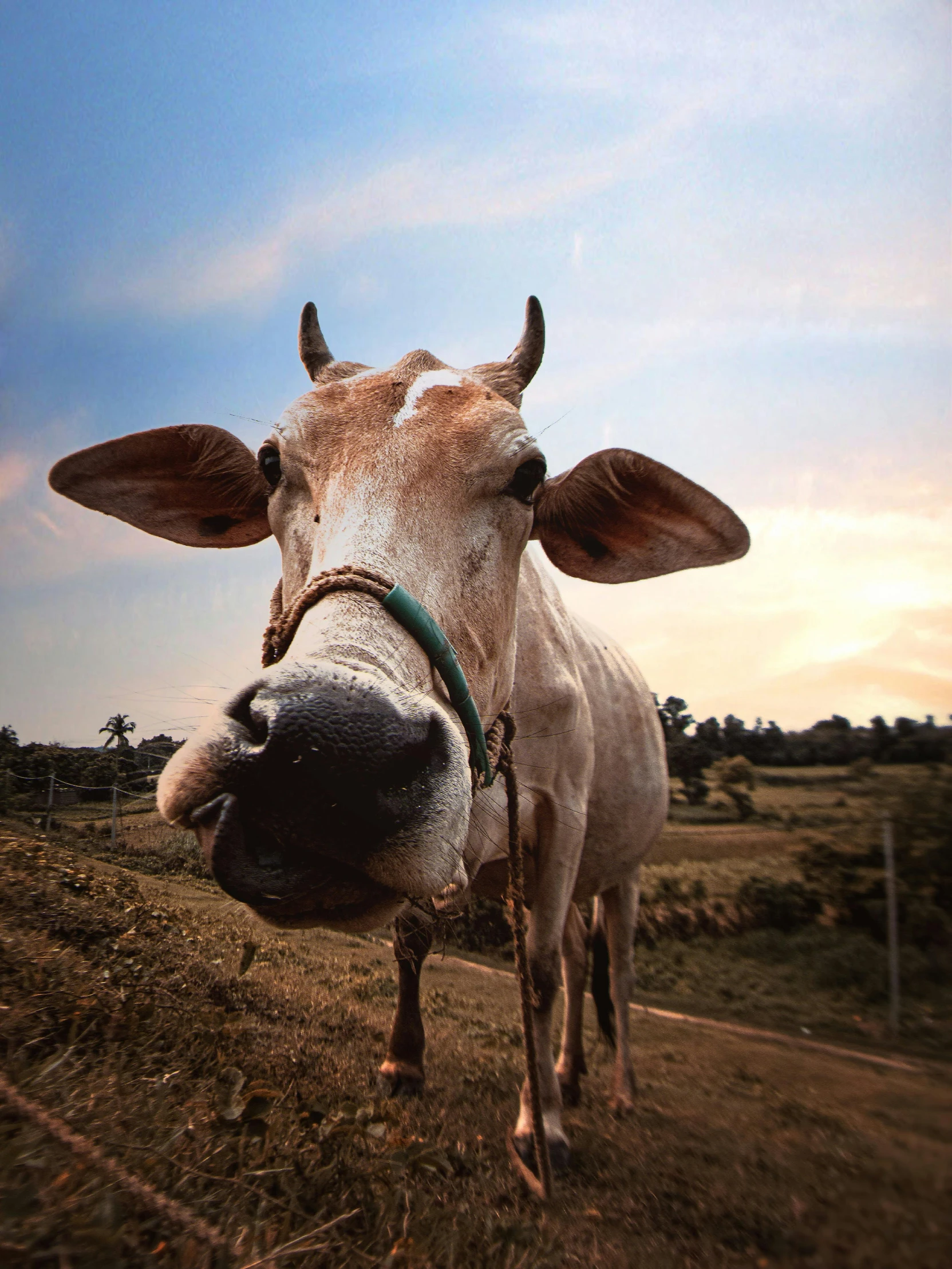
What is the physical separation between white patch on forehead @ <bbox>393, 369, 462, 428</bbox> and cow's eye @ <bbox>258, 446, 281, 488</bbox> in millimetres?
555

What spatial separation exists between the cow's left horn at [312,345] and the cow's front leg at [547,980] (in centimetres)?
294

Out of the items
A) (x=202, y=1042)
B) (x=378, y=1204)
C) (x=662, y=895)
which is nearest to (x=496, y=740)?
(x=378, y=1204)

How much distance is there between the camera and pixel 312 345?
3592 millimetres

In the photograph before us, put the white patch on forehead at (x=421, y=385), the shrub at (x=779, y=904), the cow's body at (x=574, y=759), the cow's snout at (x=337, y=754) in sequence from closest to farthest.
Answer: the cow's snout at (x=337, y=754), the shrub at (x=779, y=904), the white patch on forehead at (x=421, y=385), the cow's body at (x=574, y=759)

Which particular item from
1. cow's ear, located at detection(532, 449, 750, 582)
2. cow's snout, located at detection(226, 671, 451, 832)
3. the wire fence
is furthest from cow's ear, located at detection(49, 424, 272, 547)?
cow's snout, located at detection(226, 671, 451, 832)

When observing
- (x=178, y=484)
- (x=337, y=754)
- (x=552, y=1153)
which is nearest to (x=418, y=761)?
(x=337, y=754)

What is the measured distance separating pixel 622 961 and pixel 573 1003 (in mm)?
493

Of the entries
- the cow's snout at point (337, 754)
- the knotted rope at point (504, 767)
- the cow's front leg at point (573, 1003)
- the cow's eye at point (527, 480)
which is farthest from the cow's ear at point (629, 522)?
the cow's front leg at point (573, 1003)

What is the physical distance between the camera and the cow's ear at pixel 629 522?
3.10 m

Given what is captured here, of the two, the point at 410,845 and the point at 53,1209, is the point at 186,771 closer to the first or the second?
the point at 410,845

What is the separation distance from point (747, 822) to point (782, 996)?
0.68m

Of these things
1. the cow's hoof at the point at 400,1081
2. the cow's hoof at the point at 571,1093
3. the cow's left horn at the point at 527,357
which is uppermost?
the cow's left horn at the point at 527,357

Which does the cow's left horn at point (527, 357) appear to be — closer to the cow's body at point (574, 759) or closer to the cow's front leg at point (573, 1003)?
the cow's body at point (574, 759)

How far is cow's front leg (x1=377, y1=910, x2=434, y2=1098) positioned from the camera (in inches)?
146
